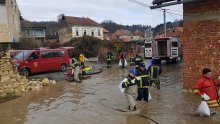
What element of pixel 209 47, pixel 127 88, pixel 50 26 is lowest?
pixel 127 88

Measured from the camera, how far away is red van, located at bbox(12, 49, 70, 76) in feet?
67.7

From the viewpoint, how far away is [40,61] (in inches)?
852

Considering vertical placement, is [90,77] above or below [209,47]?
below

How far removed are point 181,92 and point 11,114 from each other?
6.66 metres

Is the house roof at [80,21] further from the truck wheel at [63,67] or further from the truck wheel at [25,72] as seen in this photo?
the truck wheel at [25,72]

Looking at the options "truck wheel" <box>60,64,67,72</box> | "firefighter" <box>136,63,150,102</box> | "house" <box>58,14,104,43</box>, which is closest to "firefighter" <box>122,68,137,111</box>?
"firefighter" <box>136,63,150,102</box>

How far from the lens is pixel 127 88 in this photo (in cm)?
1002

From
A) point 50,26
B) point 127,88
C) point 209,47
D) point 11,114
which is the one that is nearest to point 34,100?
point 11,114

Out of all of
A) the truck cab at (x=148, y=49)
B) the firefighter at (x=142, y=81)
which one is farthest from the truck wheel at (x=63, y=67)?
the truck cab at (x=148, y=49)

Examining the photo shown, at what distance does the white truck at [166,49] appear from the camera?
28.8 metres

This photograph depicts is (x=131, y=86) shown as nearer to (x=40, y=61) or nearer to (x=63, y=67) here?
(x=40, y=61)

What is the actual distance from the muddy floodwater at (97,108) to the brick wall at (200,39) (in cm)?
108

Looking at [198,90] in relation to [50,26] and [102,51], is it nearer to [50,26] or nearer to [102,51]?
[102,51]

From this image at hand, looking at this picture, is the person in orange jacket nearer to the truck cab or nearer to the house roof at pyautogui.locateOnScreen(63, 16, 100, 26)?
the truck cab
